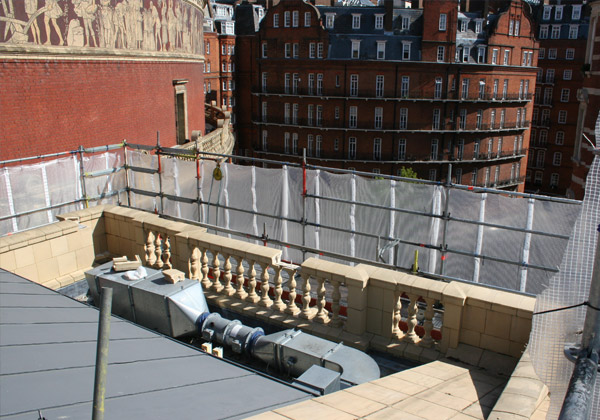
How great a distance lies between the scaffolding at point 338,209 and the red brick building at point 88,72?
4.46 m

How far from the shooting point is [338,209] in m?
12.5

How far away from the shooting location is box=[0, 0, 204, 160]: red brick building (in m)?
16.7

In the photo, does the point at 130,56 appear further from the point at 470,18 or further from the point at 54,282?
the point at 470,18

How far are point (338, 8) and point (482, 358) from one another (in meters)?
54.5

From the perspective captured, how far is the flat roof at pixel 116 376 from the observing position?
318 centimetres

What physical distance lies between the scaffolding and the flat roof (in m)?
6.17

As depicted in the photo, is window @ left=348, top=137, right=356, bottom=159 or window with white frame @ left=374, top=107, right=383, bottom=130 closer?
window with white frame @ left=374, top=107, right=383, bottom=130

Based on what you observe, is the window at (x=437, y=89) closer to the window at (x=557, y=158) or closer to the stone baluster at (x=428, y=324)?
the window at (x=557, y=158)

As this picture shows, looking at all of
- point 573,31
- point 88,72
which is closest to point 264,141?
point 573,31

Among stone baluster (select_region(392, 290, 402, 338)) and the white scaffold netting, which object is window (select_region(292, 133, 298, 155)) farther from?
the white scaffold netting

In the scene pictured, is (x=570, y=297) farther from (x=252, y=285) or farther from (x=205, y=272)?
(x=205, y=272)

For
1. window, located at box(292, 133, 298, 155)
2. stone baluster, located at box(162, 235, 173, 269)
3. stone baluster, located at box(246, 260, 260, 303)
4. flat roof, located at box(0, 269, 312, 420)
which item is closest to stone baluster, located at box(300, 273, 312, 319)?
stone baluster, located at box(246, 260, 260, 303)

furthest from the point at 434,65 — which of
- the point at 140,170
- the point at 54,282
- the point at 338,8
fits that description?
the point at 54,282

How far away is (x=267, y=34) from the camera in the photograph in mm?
58719
